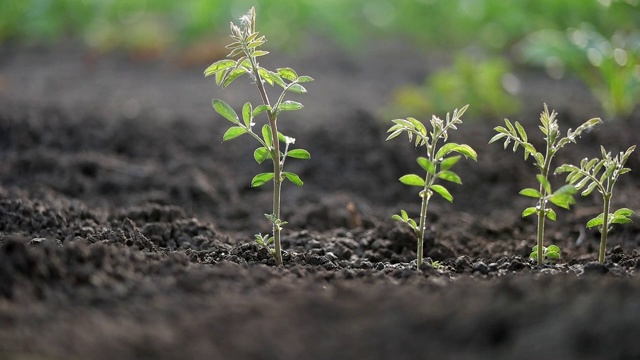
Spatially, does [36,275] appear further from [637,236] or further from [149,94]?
[149,94]

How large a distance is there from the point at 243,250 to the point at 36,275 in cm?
79

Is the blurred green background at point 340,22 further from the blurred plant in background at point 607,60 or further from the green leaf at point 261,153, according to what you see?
the green leaf at point 261,153

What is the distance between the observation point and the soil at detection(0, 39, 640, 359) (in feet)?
5.19

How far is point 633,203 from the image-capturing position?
3479 millimetres

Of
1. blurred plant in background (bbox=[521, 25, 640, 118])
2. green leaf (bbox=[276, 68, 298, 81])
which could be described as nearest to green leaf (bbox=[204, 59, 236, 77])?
green leaf (bbox=[276, 68, 298, 81])

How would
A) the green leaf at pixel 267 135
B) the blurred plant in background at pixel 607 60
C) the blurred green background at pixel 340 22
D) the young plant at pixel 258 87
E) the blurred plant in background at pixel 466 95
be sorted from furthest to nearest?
the blurred green background at pixel 340 22 → the blurred plant in background at pixel 466 95 → the blurred plant in background at pixel 607 60 → the green leaf at pixel 267 135 → the young plant at pixel 258 87

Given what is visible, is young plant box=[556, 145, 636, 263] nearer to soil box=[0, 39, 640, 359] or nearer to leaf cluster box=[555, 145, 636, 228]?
leaf cluster box=[555, 145, 636, 228]

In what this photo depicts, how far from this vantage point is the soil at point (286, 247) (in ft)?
5.19

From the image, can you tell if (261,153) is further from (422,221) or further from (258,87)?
(422,221)

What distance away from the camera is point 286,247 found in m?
2.85

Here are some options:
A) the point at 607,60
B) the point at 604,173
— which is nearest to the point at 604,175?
the point at 604,173

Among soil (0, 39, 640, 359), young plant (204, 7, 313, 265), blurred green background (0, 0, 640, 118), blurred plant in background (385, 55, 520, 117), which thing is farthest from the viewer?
blurred green background (0, 0, 640, 118)

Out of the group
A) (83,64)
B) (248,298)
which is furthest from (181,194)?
(83,64)

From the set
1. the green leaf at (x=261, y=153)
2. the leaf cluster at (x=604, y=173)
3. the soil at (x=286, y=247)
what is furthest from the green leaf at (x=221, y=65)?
the leaf cluster at (x=604, y=173)
